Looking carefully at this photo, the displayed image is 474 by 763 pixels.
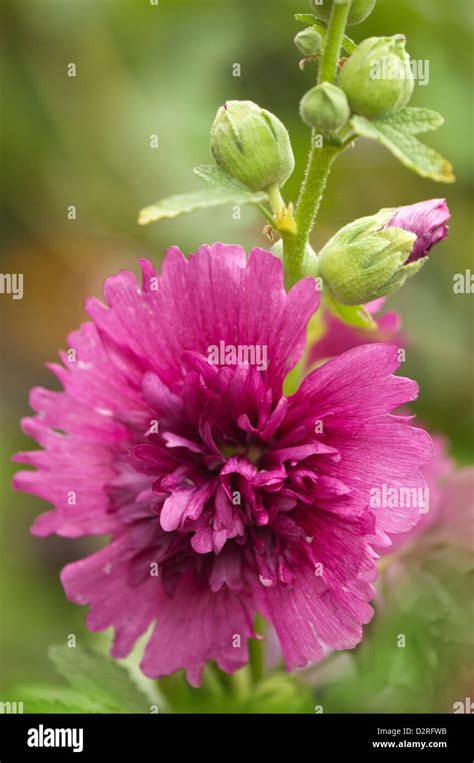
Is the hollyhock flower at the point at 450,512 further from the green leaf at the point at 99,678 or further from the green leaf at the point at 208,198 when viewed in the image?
the green leaf at the point at 208,198

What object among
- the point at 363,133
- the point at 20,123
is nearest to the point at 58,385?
the point at 20,123

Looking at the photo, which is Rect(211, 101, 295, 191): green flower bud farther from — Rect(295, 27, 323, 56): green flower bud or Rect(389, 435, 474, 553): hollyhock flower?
Rect(389, 435, 474, 553): hollyhock flower

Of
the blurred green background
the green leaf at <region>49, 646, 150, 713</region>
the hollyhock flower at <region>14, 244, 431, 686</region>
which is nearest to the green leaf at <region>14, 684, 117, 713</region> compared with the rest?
the green leaf at <region>49, 646, 150, 713</region>

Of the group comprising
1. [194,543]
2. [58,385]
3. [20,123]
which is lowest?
[194,543]

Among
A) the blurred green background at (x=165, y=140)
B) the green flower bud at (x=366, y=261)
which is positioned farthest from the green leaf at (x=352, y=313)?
the blurred green background at (x=165, y=140)
